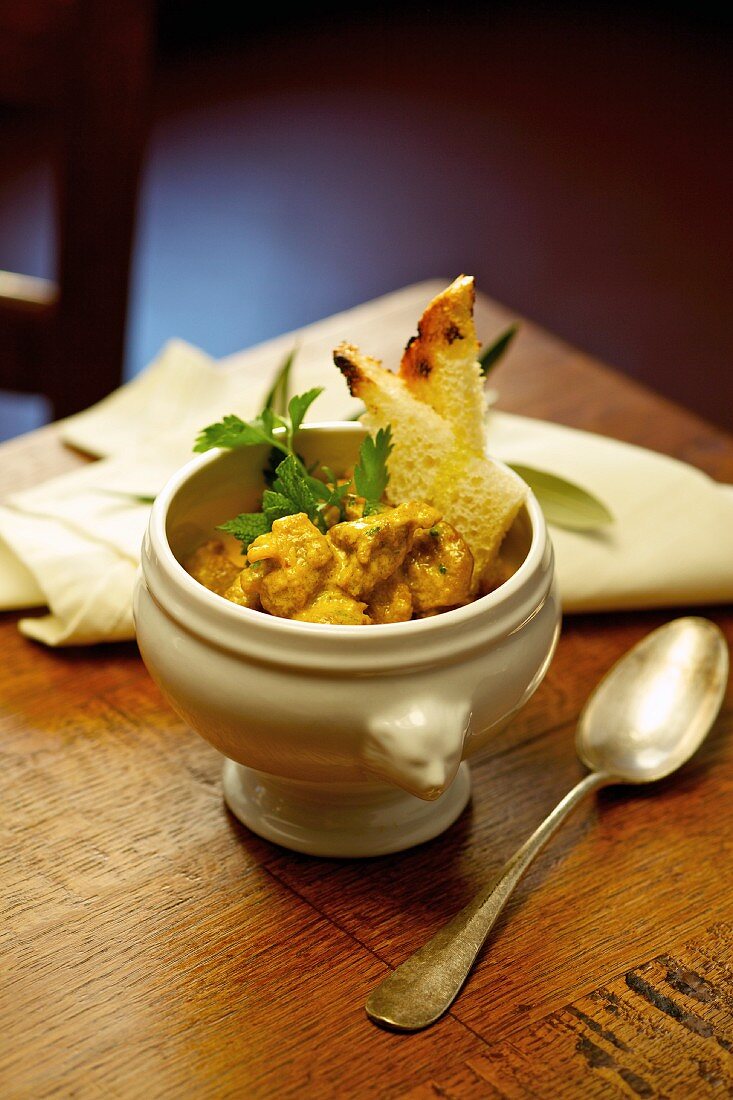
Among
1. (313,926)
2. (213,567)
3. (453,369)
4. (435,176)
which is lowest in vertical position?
(435,176)

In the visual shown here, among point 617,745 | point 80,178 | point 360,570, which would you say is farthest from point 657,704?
point 80,178

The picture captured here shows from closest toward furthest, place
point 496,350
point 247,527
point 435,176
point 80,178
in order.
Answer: point 247,527 → point 496,350 → point 80,178 → point 435,176

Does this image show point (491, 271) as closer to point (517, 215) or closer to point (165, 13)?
point (517, 215)

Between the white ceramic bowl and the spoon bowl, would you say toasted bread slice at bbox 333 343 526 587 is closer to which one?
the white ceramic bowl

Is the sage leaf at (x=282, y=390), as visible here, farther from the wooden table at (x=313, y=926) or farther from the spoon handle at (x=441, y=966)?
the spoon handle at (x=441, y=966)

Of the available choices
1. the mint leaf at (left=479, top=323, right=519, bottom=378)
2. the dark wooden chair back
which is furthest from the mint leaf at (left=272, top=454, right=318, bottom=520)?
the dark wooden chair back

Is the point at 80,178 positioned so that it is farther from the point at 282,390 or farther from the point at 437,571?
the point at 437,571
